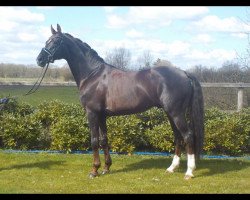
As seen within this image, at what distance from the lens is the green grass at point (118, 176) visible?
5.89 m

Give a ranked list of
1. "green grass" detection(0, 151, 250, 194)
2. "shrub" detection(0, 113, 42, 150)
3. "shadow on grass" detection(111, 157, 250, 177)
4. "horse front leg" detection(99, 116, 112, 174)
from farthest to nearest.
Result: "shrub" detection(0, 113, 42, 150), "shadow on grass" detection(111, 157, 250, 177), "horse front leg" detection(99, 116, 112, 174), "green grass" detection(0, 151, 250, 194)

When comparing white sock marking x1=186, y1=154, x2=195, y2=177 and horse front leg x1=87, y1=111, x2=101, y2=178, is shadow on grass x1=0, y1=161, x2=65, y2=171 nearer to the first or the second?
horse front leg x1=87, y1=111, x2=101, y2=178

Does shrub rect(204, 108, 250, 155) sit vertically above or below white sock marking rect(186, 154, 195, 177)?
above

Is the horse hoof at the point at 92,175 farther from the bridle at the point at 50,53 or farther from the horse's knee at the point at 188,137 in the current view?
the bridle at the point at 50,53

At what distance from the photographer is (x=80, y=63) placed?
6984 millimetres

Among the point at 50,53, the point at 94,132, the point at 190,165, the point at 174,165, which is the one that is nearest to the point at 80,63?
the point at 50,53

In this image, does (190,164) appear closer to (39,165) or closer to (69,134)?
(39,165)

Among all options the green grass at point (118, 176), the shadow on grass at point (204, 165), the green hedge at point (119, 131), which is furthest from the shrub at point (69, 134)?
the shadow on grass at point (204, 165)

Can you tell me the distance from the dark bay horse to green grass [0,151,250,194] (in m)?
0.37

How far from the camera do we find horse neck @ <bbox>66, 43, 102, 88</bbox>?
6949 mm

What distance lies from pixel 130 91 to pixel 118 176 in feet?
4.79

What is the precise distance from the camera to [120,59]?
15984 millimetres

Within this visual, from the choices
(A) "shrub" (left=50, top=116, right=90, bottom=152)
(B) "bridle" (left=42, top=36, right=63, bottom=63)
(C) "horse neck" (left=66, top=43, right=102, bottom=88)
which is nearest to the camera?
(B) "bridle" (left=42, top=36, right=63, bottom=63)

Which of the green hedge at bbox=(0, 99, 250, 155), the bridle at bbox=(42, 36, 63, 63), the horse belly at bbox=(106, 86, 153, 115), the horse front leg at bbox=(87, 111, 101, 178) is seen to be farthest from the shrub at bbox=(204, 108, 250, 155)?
the bridle at bbox=(42, 36, 63, 63)
